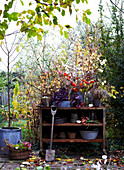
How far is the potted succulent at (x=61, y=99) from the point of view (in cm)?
385

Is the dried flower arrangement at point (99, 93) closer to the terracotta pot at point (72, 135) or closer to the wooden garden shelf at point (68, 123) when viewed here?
the wooden garden shelf at point (68, 123)

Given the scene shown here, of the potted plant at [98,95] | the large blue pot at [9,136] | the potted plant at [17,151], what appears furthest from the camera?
the potted plant at [98,95]

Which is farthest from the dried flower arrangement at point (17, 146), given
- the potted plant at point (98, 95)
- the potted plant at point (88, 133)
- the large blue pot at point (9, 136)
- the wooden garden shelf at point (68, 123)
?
the potted plant at point (98, 95)

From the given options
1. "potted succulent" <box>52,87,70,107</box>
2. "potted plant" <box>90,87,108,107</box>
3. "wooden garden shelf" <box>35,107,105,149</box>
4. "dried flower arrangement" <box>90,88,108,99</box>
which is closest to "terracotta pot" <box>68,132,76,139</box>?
"wooden garden shelf" <box>35,107,105,149</box>

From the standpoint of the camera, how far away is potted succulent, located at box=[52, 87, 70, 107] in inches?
152

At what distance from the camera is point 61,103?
3.88m

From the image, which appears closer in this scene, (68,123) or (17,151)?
(17,151)

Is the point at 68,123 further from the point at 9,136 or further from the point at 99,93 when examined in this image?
the point at 9,136

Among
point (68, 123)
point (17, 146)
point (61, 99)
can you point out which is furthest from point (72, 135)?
point (17, 146)

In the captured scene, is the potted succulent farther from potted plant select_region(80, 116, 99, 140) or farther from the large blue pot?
the large blue pot

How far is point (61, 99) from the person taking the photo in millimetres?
3871

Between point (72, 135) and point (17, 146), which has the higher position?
point (72, 135)

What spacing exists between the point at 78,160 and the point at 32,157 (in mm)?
718

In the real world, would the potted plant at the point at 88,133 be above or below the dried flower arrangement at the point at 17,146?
above
